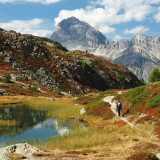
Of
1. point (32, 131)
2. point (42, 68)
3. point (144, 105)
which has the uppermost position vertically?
point (42, 68)

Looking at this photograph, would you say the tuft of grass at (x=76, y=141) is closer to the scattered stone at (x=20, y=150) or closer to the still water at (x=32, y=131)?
the still water at (x=32, y=131)

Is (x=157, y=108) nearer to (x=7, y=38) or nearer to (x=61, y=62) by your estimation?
(x=61, y=62)

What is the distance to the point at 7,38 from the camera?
390 feet

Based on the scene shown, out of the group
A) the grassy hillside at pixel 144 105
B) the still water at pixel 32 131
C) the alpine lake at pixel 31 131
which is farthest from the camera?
the grassy hillside at pixel 144 105

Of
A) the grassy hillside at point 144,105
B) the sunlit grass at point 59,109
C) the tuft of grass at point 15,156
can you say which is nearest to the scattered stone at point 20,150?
the tuft of grass at point 15,156

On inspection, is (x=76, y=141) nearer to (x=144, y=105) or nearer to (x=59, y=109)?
(x=144, y=105)

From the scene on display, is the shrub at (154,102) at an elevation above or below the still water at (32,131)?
above

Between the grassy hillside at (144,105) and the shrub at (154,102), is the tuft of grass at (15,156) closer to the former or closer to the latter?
the grassy hillside at (144,105)

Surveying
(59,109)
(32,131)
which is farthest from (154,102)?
(59,109)

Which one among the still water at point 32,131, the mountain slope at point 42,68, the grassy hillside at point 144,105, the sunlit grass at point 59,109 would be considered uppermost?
the mountain slope at point 42,68

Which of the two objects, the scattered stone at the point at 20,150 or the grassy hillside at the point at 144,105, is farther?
the grassy hillside at the point at 144,105

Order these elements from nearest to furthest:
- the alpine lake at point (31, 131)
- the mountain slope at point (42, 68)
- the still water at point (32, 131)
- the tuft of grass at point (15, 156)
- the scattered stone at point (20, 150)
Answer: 1. the tuft of grass at point (15, 156)
2. the scattered stone at point (20, 150)
3. the alpine lake at point (31, 131)
4. the still water at point (32, 131)
5. the mountain slope at point (42, 68)

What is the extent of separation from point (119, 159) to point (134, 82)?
6577 inches

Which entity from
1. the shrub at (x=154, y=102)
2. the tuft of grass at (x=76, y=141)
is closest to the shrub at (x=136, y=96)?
the shrub at (x=154, y=102)
